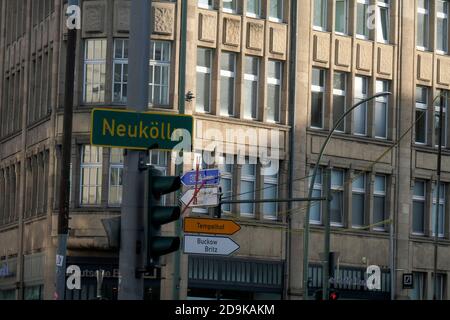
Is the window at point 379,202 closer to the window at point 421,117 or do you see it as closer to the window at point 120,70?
the window at point 421,117

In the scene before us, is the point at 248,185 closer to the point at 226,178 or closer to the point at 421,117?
the point at 226,178

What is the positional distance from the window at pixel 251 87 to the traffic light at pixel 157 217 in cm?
3089

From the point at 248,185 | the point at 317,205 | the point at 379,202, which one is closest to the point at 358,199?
the point at 379,202

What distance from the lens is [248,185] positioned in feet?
148

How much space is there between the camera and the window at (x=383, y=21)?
4956cm

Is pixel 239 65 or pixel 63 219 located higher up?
pixel 239 65

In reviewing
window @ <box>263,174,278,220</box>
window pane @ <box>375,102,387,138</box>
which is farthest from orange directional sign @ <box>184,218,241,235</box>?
window pane @ <box>375,102,387,138</box>

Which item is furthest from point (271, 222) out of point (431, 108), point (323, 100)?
point (431, 108)

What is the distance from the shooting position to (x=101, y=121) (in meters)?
14.8

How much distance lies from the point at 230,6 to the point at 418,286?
13.3 metres

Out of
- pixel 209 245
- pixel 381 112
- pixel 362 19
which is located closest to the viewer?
pixel 209 245
